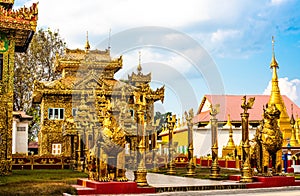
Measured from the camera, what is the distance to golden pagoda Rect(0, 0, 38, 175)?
20047 millimetres

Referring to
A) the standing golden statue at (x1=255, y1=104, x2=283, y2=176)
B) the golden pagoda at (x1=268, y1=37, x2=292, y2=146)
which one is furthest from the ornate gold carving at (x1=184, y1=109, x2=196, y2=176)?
the golden pagoda at (x1=268, y1=37, x2=292, y2=146)

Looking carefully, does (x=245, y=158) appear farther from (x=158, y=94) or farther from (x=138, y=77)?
(x=138, y=77)

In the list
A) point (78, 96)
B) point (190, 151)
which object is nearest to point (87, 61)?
point (78, 96)

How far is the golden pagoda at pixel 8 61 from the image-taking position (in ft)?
65.8

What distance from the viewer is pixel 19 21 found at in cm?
→ 2023

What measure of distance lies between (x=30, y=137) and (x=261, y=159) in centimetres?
3161

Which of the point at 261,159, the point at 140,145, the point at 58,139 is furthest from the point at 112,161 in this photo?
the point at 58,139

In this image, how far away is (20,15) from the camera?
20.3 meters

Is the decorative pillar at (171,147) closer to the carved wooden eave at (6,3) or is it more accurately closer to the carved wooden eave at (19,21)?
the carved wooden eave at (19,21)

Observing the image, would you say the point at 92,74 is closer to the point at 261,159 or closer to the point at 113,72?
the point at 113,72

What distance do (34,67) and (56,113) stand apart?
7.60 metres

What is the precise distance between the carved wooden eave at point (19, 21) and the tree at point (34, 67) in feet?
60.4

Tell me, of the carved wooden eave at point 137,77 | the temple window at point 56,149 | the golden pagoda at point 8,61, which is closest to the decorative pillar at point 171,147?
the golden pagoda at point 8,61

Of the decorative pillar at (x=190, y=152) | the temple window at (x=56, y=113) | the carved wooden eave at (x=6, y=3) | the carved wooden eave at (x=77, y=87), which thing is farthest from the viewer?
the temple window at (x=56, y=113)
